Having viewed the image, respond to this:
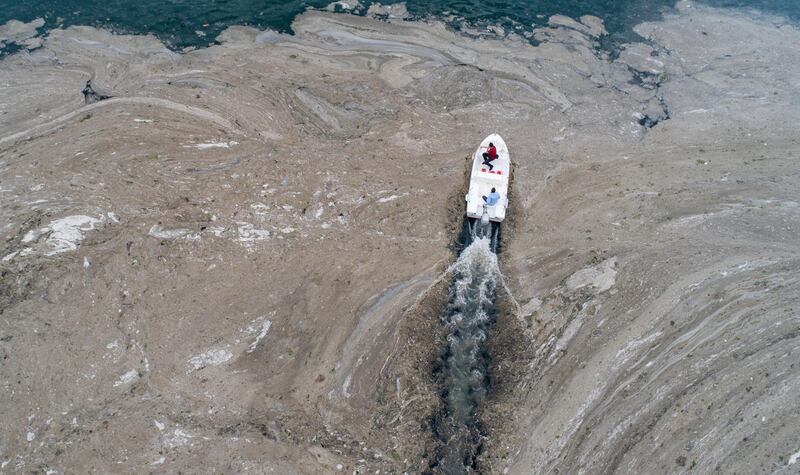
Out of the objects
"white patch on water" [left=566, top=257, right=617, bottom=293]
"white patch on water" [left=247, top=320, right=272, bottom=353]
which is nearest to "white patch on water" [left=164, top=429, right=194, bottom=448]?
"white patch on water" [left=247, top=320, right=272, bottom=353]

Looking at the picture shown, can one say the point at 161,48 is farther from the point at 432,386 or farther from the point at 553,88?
the point at 432,386

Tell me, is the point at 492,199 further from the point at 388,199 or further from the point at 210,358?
the point at 210,358

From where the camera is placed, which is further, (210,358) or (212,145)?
(212,145)

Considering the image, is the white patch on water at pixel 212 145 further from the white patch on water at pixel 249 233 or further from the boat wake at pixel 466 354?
the boat wake at pixel 466 354

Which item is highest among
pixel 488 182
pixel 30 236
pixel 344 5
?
pixel 344 5

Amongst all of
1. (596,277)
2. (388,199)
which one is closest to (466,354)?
(596,277)

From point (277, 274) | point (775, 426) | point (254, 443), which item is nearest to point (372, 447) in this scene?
point (254, 443)
